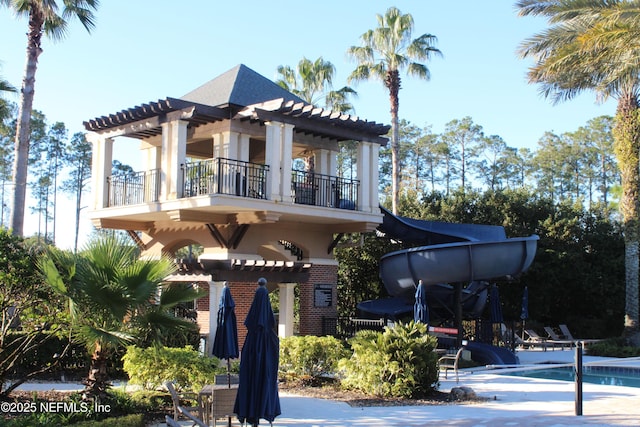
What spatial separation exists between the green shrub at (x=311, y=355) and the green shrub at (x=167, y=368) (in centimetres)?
332

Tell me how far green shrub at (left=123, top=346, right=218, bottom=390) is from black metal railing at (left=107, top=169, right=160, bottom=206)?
361 inches

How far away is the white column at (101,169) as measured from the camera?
22.6 meters

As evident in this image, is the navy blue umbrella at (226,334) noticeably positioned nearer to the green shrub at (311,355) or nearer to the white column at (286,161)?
the green shrub at (311,355)

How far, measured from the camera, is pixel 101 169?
22719 mm

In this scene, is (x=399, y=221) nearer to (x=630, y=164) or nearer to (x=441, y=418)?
(x=630, y=164)

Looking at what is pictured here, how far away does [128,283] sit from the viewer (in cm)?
1028

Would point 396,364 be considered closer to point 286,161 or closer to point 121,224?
point 286,161

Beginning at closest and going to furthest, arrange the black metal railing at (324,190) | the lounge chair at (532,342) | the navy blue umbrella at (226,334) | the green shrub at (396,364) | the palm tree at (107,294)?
the palm tree at (107,294)
the navy blue umbrella at (226,334)
the green shrub at (396,364)
the black metal railing at (324,190)
the lounge chair at (532,342)

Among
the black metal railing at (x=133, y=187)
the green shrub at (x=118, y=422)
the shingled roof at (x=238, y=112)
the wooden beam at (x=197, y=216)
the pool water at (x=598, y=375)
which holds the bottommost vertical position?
the pool water at (x=598, y=375)

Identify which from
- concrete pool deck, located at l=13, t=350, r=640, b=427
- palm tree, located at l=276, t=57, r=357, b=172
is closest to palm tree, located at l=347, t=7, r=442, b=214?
palm tree, located at l=276, t=57, r=357, b=172

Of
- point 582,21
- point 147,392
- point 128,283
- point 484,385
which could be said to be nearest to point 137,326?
point 128,283

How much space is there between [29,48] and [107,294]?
18.2 meters

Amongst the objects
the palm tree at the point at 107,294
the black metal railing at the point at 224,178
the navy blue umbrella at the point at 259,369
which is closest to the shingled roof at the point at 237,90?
the black metal railing at the point at 224,178

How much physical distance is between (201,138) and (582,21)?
13554mm
